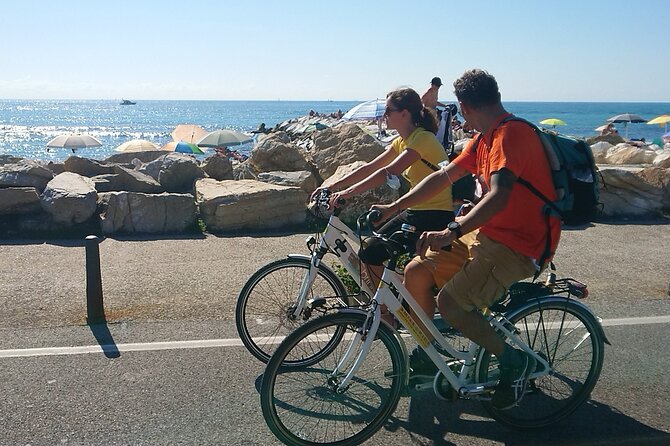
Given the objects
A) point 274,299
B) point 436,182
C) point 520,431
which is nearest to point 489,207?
point 436,182

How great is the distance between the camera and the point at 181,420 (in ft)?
13.6

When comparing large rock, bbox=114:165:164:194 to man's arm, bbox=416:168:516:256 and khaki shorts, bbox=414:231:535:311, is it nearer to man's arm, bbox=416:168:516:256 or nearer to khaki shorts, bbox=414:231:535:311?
khaki shorts, bbox=414:231:535:311

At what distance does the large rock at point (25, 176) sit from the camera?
899 centimetres

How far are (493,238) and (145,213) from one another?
6.13m

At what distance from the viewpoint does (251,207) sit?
30.1 ft

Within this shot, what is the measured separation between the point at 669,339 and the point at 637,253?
9.65 ft

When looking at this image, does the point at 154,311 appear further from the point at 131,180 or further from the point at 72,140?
the point at 72,140

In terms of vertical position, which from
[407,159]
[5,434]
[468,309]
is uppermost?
[407,159]

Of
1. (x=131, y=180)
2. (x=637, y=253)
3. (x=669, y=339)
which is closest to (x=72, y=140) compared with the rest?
(x=131, y=180)

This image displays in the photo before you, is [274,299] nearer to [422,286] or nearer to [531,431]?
[422,286]

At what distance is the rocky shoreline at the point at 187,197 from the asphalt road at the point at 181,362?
0.64 m

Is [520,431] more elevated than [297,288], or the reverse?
[297,288]

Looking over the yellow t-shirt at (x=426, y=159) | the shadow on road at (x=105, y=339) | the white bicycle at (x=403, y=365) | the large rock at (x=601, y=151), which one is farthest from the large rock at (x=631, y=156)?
the shadow on road at (x=105, y=339)

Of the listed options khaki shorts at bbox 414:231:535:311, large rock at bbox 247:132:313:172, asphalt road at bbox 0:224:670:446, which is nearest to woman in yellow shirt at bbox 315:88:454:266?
khaki shorts at bbox 414:231:535:311
